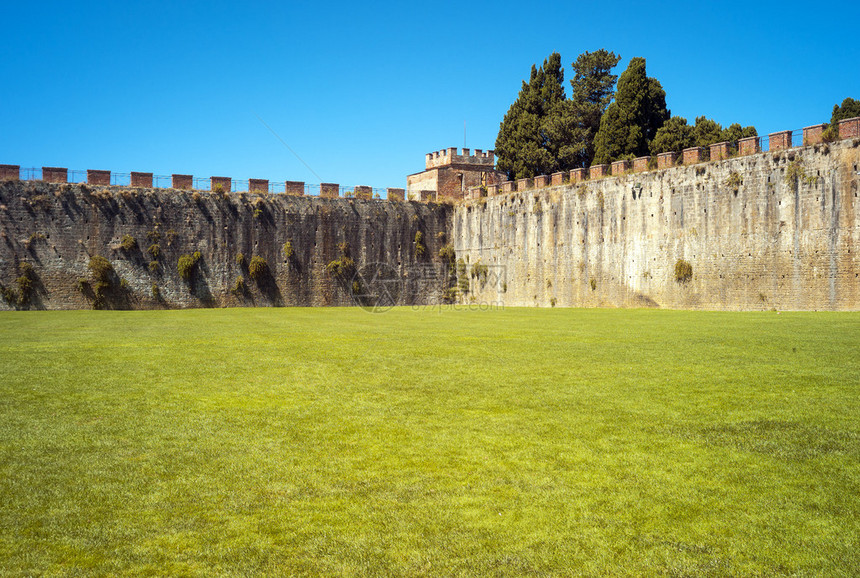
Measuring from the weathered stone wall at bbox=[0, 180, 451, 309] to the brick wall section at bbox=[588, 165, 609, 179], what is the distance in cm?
1063

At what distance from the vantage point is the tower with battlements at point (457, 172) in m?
45.2

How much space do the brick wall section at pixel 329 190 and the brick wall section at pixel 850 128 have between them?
24.7 metres

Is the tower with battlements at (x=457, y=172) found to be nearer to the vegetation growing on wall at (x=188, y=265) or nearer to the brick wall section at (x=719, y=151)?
the vegetation growing on wall at (x=188, y=265)

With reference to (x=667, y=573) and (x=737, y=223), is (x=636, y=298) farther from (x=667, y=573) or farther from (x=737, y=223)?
(x=667, y=573)

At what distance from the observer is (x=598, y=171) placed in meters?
33.6

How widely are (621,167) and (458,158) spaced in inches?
603

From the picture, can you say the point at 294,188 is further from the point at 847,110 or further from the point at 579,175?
the point at 847,110

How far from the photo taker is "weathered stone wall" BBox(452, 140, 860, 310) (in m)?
24.4

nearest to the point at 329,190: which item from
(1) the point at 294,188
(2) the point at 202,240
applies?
(1) the point at 294,188

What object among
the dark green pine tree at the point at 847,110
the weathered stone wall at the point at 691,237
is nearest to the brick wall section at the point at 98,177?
the weathered stone wall at the point at 691,237

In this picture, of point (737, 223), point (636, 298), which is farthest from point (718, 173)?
point (636, 298)

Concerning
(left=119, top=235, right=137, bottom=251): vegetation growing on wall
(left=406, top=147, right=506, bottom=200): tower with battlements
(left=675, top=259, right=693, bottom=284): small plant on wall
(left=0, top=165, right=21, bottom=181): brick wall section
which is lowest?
Answer: (left=675, top=259, right=693, bottom=284): small plant on wall

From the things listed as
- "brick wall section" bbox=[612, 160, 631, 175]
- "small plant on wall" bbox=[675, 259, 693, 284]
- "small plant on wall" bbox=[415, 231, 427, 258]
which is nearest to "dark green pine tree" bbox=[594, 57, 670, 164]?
"brick wall section" bbox=[612, 160, 631, 175]

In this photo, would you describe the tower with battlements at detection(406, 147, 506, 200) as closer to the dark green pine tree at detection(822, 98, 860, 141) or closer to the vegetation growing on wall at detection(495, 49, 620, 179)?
the vegetation growing on wall at detection(495, 49, 620, 179)
